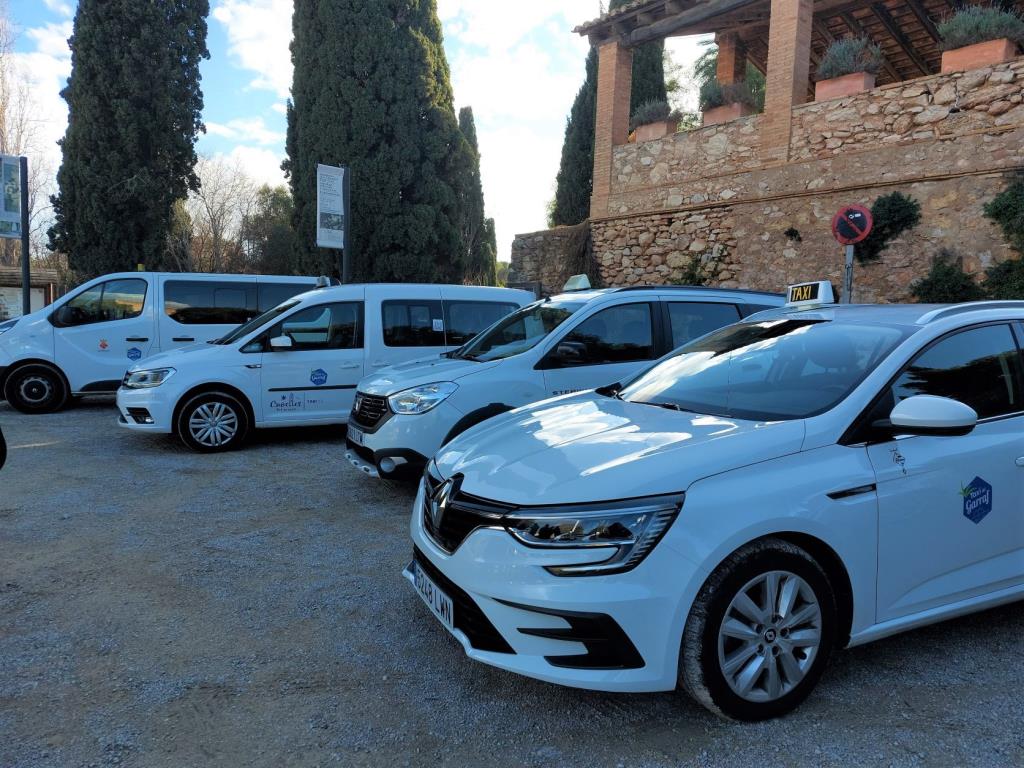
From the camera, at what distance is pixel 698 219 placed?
526 inches

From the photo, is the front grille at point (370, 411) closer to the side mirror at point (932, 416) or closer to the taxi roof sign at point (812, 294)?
the taxi roof sign at point (812, 294)

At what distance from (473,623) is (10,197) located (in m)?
16.0

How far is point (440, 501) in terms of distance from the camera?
2980mm

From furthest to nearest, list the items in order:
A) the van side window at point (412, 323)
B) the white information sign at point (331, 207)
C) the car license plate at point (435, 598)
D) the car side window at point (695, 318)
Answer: the white information sign at point (331, 207) < the van side window at point (412, 323) < the car side window at point (695, 318) < the car license plate at point (435, 598)

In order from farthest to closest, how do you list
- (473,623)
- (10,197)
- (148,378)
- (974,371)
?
(10,197) < (148,378) < (974,371) < (473,623)

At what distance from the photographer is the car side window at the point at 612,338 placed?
5754mm

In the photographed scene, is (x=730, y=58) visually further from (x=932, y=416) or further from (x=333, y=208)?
(x=932, y=416)

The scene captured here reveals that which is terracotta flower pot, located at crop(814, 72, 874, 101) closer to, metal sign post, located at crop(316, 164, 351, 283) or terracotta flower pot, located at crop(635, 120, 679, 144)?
terracotta flower pot, located at crop(635, 120, 679, 144)

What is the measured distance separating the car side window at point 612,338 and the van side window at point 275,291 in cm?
565

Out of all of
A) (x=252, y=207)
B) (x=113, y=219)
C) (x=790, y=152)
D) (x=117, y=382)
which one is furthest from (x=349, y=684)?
(x=252, y=207)

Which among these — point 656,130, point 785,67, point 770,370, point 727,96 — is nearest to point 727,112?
point 727,96

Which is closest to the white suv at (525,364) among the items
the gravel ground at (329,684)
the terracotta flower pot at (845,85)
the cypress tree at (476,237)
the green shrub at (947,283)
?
the gravel ground at (329,684)

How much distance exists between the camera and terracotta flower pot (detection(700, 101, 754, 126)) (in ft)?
42.3

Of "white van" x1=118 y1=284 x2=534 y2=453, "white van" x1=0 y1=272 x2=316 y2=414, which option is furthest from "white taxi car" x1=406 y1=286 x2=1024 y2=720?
"white van" x1=0 y1=272 x2=316 y2=414
